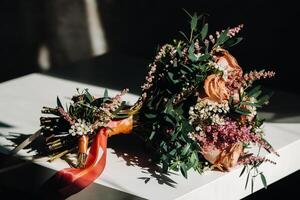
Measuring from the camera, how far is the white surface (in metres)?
1.93

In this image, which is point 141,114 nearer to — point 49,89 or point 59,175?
point 59,175

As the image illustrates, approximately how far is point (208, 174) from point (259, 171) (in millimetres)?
212

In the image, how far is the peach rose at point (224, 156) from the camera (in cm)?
202

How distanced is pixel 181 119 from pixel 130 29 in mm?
2210

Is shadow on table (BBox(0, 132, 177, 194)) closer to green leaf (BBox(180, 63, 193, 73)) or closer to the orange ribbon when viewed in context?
the orange ribbon

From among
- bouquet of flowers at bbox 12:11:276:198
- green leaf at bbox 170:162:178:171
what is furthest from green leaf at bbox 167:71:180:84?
green leaf at bbox 170:162:178:171

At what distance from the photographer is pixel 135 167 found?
2.05 m

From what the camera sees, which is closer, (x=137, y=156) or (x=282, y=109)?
(x=137, y=156)

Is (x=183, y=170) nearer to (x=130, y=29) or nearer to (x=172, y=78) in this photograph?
→ (x=172, y=78)

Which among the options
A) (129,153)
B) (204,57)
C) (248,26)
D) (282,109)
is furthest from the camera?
(248,26)

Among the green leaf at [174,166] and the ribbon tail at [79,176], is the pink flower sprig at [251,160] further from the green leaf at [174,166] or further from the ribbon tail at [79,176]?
the ribbon tail at [79,176]

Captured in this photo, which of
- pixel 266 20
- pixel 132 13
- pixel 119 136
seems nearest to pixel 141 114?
pixel 119 136

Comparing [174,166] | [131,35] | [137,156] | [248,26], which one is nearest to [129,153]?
[137,156]

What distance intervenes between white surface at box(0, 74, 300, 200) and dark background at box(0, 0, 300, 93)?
66 cm
